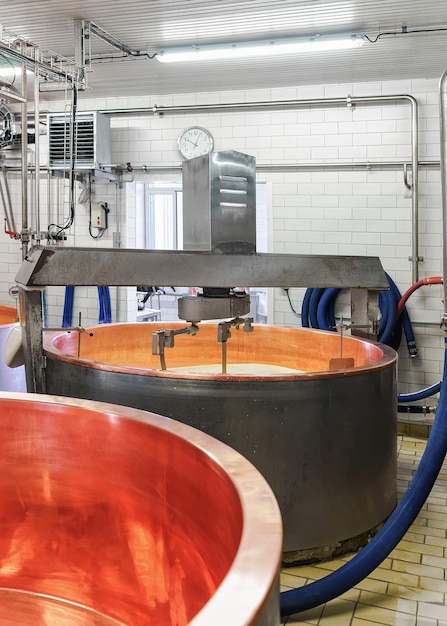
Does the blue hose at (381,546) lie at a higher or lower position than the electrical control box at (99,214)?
lower

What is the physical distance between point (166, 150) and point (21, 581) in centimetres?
535

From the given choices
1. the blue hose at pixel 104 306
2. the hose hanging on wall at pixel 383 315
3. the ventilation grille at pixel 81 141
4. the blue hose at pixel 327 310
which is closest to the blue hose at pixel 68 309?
the blue hose at pixel 104 306

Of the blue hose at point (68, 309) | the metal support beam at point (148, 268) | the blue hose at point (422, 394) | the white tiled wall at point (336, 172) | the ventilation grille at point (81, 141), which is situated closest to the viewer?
the metal support beam at point (148, 268)

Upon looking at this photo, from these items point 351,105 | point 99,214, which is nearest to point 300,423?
point 351,105

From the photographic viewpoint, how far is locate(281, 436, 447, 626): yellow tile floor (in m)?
2.36

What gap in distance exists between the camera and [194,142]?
20.0ft

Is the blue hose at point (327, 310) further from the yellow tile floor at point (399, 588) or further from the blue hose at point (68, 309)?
the blue hose at point (68, 309)

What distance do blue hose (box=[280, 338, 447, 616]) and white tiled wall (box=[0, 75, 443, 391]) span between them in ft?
10.4

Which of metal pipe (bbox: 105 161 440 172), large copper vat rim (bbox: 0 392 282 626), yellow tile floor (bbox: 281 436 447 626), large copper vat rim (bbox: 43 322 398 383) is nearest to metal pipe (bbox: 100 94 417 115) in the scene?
metal pipe (bbox: 105 161 440 172)

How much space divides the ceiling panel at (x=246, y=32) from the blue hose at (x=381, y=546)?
287cm

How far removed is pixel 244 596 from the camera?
64 centimetres

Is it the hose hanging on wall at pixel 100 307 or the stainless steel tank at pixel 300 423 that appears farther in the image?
the hose hanging on wall at pixel 100 307

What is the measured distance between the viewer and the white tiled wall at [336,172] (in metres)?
5.47

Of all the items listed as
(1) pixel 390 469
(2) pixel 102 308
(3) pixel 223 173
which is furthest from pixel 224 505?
(2) pixel 102 308
